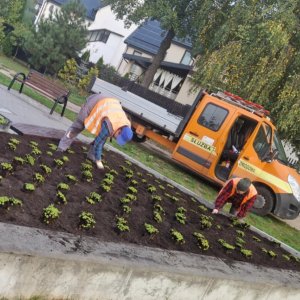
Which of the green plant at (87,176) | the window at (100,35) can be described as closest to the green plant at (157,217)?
the green plant at (87,176)

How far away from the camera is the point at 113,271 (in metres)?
3.87

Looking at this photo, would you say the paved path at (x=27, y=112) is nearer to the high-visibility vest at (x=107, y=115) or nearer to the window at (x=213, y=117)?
the high-visibility vest at (x=107, y=115)

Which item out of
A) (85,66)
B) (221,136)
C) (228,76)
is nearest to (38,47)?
(85,66)

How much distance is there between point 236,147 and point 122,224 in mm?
8349

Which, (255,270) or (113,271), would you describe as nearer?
(113,271)

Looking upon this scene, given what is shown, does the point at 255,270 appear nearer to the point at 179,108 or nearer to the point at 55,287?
the point at 55,287

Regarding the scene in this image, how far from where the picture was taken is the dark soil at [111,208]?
4391 millimetres

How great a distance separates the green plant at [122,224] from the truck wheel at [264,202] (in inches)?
310

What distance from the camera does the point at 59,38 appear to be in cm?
2642

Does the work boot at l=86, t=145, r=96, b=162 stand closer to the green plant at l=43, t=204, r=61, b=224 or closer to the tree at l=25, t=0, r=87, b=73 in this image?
the green plant at l=43, t=204, r=61, b=224

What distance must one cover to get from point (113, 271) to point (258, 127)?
899cm

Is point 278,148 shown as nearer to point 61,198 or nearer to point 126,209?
point 126,209

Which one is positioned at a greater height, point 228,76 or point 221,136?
point 228,76

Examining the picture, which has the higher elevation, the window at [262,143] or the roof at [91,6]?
the roof at [91,6]
